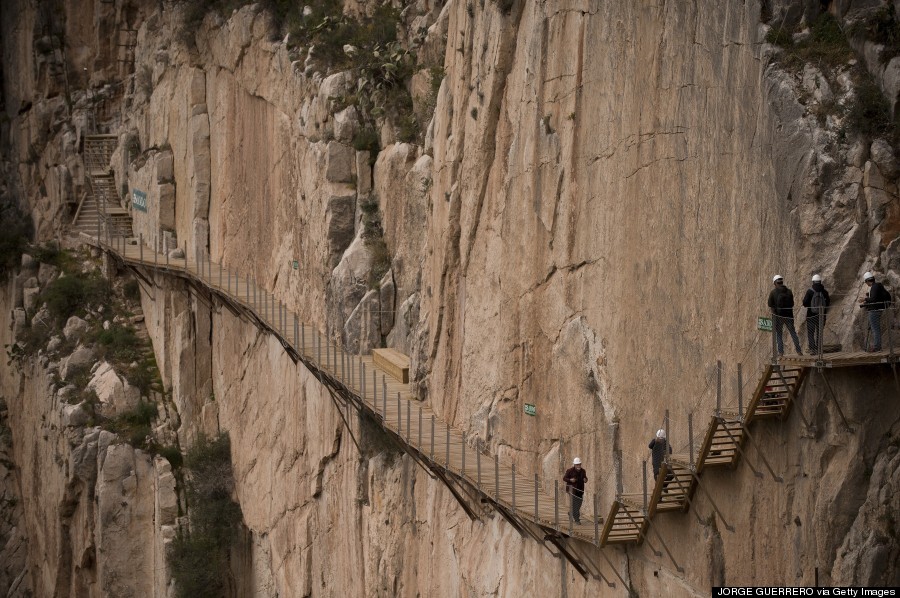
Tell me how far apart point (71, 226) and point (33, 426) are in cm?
881

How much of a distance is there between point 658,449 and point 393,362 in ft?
42.8

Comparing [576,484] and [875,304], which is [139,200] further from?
[875,304]

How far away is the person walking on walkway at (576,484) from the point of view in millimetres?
23344

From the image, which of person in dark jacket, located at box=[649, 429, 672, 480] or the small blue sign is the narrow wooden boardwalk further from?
the small blue sign

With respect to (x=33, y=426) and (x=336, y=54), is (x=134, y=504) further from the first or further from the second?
(x=336, y=54)

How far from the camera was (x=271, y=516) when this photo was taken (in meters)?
42.6

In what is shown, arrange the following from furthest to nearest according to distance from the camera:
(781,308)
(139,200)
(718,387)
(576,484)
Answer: (139,200) < (576,484) < (718,387) < (781,308)

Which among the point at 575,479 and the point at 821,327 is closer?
the point at 821,327

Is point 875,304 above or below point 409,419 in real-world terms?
above

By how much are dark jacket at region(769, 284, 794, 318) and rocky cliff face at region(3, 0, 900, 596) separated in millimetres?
337

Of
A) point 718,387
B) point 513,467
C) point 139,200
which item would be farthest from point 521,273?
point 139,200

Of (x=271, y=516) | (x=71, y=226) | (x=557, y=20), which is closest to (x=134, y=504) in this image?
(x=271, y=516)

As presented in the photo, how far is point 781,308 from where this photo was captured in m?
19.0

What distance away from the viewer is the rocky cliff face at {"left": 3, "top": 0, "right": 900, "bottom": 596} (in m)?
19.1
